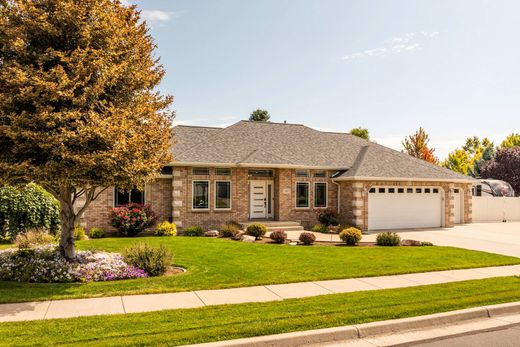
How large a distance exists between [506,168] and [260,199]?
121ft

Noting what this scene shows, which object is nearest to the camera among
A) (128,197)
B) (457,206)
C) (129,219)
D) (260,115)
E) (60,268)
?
(60,268)

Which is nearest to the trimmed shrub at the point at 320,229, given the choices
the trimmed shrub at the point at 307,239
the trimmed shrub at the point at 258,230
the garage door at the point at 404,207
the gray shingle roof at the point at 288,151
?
the garage door at the point at 404,207

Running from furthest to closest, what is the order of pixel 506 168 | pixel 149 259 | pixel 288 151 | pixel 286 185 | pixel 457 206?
pixel 506 168
pixel 457 206
pixel 288 151
pixel 286 185
pixel 149 259

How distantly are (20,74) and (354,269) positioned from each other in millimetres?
9677

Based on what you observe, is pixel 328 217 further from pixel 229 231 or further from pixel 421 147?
pixel 421 147

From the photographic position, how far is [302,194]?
2344cm

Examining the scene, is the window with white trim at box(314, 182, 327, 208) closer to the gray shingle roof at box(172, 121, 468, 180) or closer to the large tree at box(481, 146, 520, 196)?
the gray shingle roof at box(172, 121, 468, 180)

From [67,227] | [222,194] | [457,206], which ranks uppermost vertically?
[222,194]

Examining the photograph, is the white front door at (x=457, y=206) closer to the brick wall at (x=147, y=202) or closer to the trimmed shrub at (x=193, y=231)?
the trimmed shrub at (x=193, y=231)

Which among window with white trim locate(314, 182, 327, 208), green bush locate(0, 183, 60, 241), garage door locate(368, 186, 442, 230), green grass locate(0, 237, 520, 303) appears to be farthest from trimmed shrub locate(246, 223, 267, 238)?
green bush locate(0, 183, 60, 241)

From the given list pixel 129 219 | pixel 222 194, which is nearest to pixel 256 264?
pixel 129 219

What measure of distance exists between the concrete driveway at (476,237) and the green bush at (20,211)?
45.7 feet

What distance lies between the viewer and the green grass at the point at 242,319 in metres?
6.18

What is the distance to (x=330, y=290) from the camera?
940 centimetres
